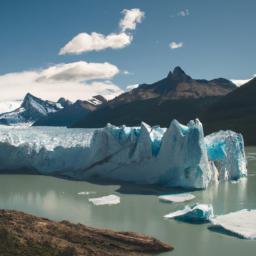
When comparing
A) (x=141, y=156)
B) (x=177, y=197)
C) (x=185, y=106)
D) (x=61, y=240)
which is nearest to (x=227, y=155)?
(x=141, y=156)

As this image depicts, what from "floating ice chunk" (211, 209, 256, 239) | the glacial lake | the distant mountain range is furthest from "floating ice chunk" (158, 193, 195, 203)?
the distant mountain range

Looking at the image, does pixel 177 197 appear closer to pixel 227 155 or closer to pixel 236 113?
pixel 227 155

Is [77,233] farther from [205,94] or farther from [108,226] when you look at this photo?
[205,94]

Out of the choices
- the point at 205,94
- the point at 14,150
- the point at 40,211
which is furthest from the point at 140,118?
the point at 40,211

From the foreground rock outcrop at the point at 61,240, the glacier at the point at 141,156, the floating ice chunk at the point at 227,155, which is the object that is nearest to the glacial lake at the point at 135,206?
the floating ice chunk at the point at 227,155

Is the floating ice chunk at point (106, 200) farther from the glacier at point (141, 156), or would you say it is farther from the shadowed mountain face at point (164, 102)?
the shadowed mountain face at point (164, 102)

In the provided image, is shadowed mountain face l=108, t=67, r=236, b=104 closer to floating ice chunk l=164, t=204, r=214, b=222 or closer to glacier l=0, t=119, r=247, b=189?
glacier l=0, t=119, r=247, b=189
